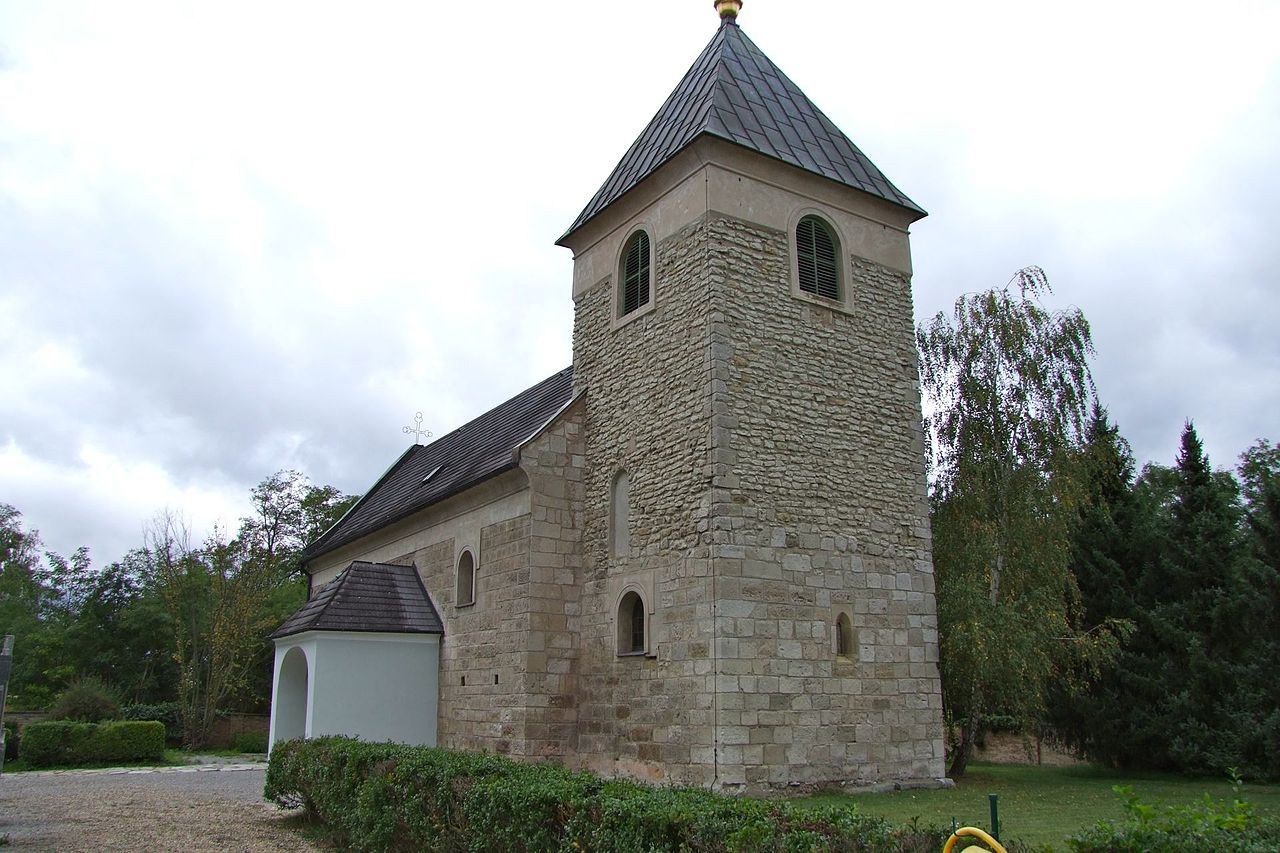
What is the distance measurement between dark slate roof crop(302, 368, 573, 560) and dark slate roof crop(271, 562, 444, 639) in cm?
152

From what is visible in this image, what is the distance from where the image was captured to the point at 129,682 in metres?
35.5

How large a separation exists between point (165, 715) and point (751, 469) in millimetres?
23709

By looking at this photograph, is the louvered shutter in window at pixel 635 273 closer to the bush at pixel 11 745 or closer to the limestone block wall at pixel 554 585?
the limestone block wall at pixel 554 585

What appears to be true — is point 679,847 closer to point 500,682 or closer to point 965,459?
point 500,682

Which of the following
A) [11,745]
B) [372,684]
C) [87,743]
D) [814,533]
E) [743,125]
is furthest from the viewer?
[11,745]

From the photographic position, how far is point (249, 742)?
28.8 metres

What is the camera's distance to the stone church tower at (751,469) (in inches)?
509

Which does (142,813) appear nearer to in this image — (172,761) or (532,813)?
(532,813)

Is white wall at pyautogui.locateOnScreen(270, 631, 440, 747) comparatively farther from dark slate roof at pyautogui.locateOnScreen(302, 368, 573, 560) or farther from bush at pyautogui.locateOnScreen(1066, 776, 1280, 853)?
bush at pyautogui.locateOnScreen(1066, 776, 1280, 853)

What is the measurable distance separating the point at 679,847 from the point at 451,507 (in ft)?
43.8

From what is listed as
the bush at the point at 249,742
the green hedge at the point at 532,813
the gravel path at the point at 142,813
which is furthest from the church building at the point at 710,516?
the bush at the point at 249,742

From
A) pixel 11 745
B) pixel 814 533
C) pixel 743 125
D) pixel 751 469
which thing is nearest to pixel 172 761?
pixel 11 745

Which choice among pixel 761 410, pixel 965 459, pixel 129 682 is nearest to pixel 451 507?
pixel 761 410

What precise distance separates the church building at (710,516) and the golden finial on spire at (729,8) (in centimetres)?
6
